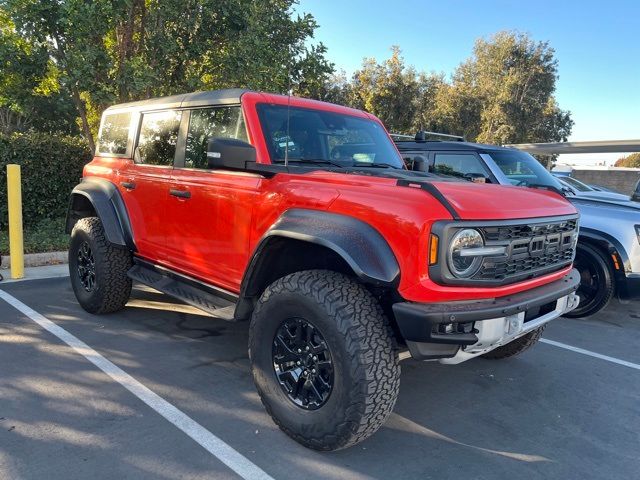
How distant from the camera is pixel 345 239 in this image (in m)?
2.48

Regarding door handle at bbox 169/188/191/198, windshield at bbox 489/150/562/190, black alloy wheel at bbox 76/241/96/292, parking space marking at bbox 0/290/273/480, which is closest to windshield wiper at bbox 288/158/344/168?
door handle at bbox 169/188/191/198

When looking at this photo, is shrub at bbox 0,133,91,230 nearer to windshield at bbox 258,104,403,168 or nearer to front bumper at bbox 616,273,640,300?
windshield at bbox 258,104,403,168

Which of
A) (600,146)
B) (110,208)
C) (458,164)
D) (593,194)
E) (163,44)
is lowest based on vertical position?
(110,208)

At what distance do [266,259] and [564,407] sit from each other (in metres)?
2.32

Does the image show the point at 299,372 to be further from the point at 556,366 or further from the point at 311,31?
the point at 311,31

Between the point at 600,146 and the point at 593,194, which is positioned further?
the point at 600,146

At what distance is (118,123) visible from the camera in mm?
4848

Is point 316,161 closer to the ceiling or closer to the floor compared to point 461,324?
closer to the ceiling

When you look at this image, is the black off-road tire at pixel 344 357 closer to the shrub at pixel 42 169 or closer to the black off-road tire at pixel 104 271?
the black off-road tire at pixel 104 271

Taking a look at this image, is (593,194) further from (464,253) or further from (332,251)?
(332,251)

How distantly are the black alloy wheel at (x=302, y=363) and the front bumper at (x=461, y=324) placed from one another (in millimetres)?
490

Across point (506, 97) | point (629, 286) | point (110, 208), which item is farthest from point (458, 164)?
point (506, 97)

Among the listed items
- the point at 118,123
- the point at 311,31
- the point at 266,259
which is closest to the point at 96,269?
the point at 118,123

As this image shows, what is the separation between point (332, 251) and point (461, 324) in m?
0.77
